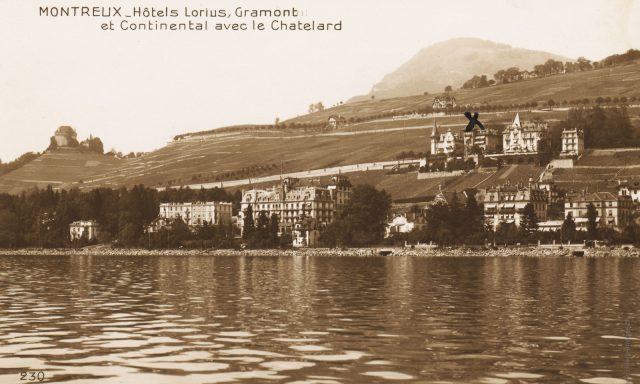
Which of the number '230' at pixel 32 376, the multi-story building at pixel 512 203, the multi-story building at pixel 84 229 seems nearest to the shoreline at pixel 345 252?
the multi-story building at pixel 84 229

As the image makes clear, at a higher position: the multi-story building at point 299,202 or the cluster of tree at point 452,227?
the multi-story building at point 299,202

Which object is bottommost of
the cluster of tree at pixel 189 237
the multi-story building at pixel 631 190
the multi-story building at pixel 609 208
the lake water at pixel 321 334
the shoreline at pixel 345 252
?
the shoreline at pixel 345 252

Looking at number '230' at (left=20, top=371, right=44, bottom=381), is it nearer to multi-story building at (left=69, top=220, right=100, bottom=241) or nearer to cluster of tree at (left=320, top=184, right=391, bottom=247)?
cluster of tree at (left=320, top=184, right=391, bottom=247)

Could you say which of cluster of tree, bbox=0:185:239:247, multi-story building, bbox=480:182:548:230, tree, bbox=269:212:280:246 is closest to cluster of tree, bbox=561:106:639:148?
multi-story building, bbox=480:182:548:230

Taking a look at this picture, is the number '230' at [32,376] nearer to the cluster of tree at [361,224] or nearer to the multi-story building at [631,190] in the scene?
the cluster of tree at [361,224]

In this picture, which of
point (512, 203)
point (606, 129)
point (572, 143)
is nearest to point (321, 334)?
point (512, 203)

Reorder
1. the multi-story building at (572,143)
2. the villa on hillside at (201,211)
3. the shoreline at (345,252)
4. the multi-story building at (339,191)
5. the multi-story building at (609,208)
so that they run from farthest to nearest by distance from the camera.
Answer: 1. the villa on hillside at (201,211)
2. the multi-story building at (339,191)
3. the multi-story building at (572,143)
4. the multi-story building at (609,208)
5. the shoreline at (345,252)

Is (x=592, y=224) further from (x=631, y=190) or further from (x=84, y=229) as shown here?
(x=84, y=229)

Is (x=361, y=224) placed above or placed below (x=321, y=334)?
above
